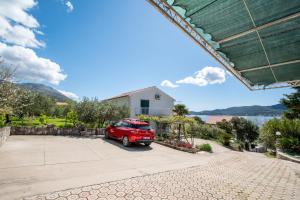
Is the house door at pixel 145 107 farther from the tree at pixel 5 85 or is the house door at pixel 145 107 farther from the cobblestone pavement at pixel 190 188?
the cobblestone pavement at pixel 190 188

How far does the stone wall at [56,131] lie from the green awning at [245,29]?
1180cm

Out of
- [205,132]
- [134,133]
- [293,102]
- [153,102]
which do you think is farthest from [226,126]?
[134,133]

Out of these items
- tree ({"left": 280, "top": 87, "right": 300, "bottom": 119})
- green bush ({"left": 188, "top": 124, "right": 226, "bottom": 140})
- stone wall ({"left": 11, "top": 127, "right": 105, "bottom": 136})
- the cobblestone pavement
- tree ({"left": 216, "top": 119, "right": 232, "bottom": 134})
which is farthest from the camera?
tree ({"left": 216, "top": 119, "right": 232, "bottom": 134})

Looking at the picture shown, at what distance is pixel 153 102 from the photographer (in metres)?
27.7

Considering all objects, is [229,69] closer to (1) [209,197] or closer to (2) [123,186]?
(1) [209,197]

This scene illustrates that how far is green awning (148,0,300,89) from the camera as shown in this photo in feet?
14.7

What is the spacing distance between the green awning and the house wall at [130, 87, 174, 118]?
18.5m

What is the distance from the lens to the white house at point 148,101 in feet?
83.5

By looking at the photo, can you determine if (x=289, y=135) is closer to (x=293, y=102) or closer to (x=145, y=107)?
(x=293, y=102)

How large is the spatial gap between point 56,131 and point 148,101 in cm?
1570

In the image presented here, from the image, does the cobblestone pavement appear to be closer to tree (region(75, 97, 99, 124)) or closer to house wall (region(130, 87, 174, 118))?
tree (region(75, 97, 99, 124))

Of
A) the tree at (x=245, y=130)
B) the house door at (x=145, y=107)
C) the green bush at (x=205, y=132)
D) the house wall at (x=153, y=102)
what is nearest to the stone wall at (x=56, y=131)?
the house wall at (x=153, y=102)

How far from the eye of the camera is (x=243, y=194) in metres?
4.77

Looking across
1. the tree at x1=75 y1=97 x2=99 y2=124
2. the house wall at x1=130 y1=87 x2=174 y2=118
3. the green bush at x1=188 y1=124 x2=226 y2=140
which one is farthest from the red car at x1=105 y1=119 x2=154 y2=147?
the house wall at x1=130 y1=87 x2=174 y2=118
